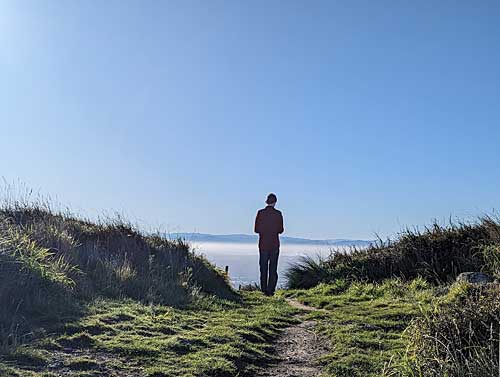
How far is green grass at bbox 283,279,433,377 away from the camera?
5695 mm

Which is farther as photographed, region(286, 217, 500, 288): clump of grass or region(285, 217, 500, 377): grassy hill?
region(286, 217, 500, 288): clump of grass

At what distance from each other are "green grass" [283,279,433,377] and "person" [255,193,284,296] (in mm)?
1141

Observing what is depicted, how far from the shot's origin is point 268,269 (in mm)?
12734

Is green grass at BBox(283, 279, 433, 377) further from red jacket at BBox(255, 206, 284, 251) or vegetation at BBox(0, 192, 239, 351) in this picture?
vegetation at BBox(0, 192, 239, 351)

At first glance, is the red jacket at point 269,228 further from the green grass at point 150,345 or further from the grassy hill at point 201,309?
the green grass at point 150,345

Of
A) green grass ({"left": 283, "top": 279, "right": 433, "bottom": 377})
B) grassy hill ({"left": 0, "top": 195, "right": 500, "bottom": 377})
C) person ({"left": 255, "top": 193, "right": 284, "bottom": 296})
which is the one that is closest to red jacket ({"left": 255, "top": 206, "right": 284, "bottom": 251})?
person ({"left": 255, "top": 193, "right": 284, "bottom": 296})

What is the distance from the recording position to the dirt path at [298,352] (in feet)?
18.2

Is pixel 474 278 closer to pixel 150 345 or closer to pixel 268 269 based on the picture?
pixel 268 269

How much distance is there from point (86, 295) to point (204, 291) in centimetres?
379

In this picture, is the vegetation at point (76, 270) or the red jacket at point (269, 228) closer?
the vegetation at point (76, 270)

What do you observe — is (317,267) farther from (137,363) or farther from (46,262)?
(137,363)

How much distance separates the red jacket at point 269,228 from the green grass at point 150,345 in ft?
11.7

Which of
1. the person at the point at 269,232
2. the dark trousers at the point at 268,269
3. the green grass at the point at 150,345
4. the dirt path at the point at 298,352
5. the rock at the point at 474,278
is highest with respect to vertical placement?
the person at the point at 269,232

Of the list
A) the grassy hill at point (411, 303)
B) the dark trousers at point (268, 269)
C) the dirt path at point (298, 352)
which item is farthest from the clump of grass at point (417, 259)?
the dirt path at point (298, 352)
